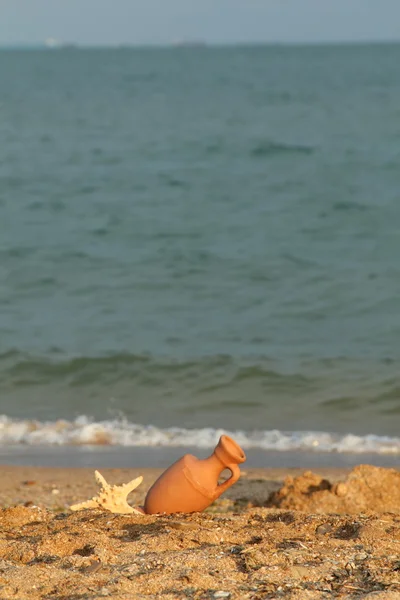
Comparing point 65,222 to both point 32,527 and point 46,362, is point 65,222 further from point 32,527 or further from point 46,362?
point 32,527

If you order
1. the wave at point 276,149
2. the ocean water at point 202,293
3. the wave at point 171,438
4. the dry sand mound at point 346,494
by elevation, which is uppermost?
the wave at point 276,149

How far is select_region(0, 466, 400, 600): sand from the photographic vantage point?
13.1 ft

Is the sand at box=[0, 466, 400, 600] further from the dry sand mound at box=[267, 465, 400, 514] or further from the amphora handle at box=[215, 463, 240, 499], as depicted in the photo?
the amphora handle at box=[215, 463, 240, 499]

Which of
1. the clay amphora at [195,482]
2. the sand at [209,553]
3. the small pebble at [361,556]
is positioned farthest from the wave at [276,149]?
the small pebble at [361,556]

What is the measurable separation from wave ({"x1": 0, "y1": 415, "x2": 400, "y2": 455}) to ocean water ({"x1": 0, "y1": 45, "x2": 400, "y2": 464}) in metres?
0.02

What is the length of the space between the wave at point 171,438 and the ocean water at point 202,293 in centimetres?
2

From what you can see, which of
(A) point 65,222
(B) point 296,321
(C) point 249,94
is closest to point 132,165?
(A) point 65,222

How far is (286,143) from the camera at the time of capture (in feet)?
93.7

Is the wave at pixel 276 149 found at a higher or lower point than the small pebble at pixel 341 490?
higher

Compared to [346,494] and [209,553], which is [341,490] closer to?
[346,494]

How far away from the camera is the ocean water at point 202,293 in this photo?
8875 millimetres

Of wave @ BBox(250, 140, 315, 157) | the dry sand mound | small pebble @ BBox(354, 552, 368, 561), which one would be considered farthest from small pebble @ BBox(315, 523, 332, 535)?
wave @ BBox(250, 140, 315, 157)

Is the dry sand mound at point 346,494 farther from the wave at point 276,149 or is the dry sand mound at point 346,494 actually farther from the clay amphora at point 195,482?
the wave at point 276,149

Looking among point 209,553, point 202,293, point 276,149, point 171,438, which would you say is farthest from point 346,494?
point 276,149
